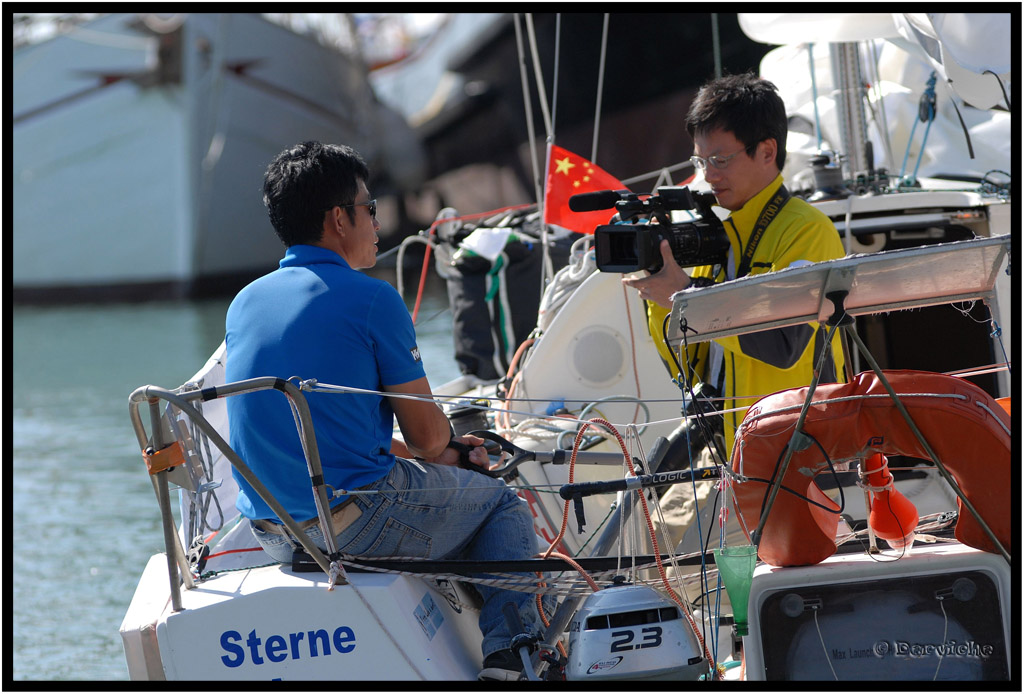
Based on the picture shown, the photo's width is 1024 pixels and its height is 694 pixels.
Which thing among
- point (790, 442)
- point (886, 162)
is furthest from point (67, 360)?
point (790, 442)

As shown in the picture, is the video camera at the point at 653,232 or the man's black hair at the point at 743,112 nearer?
Answer: the video camera at the point at 653,232

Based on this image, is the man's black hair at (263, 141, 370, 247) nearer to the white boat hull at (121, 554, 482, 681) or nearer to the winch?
the white boat hull at (121, 554, 482, 681)

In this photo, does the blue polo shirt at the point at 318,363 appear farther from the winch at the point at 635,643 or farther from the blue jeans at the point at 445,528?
the winch at the point at 635,643

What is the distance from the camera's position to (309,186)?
2.33 meters

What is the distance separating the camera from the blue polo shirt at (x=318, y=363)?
2.22 metres

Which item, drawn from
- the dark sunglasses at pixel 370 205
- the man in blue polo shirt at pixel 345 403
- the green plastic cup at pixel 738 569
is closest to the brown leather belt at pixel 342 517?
the man in blue polo shirt at pixel 345 403

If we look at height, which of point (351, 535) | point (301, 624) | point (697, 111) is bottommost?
point (301, 624)

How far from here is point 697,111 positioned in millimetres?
2793

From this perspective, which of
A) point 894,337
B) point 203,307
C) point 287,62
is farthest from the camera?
point 287,62

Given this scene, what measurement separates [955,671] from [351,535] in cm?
122

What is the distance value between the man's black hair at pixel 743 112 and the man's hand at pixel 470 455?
3.25ft

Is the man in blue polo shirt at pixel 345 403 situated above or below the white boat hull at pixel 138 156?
below

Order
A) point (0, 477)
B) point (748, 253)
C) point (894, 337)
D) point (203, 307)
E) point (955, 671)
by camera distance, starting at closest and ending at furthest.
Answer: point (955, 671), point (0, 477), point (748, 253), point (894, 337), point (203, 307)

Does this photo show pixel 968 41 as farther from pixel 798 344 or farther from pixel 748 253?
pixel 798 344
